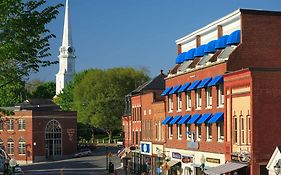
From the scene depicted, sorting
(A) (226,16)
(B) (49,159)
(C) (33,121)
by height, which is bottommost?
(B) (49,159)

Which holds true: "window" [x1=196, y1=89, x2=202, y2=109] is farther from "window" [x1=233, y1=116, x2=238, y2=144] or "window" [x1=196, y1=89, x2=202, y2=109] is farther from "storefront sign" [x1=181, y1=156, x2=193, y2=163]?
"window" [x1=233, y1=116, x2=238, y2=144]

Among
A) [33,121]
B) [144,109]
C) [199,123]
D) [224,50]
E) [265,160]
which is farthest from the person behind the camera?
[33,121]

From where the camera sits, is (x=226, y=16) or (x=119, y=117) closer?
(x=226, y=16)

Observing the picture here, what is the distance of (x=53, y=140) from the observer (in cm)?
10056

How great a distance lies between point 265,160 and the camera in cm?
3466

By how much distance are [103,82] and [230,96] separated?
8500cm

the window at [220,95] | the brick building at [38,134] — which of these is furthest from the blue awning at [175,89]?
the brick building at [38,134]

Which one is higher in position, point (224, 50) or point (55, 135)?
point (224, 50)

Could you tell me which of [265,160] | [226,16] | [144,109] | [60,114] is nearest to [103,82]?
[60,114]

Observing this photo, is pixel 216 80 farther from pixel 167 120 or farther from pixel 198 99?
pixel 167 120

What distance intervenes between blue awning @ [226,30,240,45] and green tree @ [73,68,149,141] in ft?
250

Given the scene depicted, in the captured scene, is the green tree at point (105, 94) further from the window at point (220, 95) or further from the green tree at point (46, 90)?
the window at point (220, 95)

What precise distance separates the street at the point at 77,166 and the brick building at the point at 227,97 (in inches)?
921

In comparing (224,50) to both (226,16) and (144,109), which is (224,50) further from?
(144,109)
